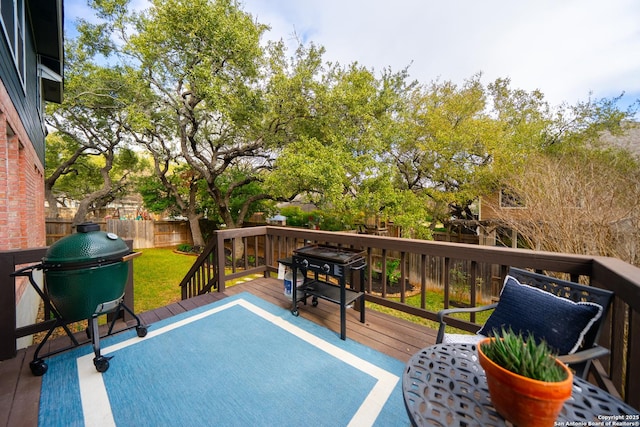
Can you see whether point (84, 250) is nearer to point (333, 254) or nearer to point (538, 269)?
point (333, 254)

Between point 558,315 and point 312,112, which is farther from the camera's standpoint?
point 312,112

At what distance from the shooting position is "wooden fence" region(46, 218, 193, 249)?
40.4 ft

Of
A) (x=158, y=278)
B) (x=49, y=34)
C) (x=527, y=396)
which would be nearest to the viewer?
(x=527, y=396)

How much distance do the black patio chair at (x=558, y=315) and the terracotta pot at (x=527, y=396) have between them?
0.54 meters

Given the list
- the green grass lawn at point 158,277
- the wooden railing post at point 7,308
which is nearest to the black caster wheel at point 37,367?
the wooden railing post at point 7,308

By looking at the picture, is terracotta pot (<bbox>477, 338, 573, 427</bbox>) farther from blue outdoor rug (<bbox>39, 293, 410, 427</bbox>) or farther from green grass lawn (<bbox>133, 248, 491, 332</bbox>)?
green grass lawn (<bbox>133, 248, 491, 332</bbox>)

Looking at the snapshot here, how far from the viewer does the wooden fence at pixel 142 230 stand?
12305 mm

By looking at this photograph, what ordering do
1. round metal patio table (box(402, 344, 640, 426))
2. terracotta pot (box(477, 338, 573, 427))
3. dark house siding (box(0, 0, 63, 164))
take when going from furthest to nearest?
1. dark house siding (box(0, 0, 63, 164))
2. round metal patio table (box(402, 344, 640, 426))
3. terracotta pot (box(477, 338, 573, 427))

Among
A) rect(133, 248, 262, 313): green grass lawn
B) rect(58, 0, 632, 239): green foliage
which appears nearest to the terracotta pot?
rect(58, 0, 632, 239): green foliage

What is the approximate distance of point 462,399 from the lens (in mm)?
1081

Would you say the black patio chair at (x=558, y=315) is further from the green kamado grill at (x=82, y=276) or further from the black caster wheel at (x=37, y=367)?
the black caster wheel at (x=37, y=367)

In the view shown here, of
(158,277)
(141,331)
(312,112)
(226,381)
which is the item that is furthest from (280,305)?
(158,277)

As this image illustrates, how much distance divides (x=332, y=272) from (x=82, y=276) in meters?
2.19

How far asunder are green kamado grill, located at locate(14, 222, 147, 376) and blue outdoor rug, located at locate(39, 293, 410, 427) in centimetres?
28
